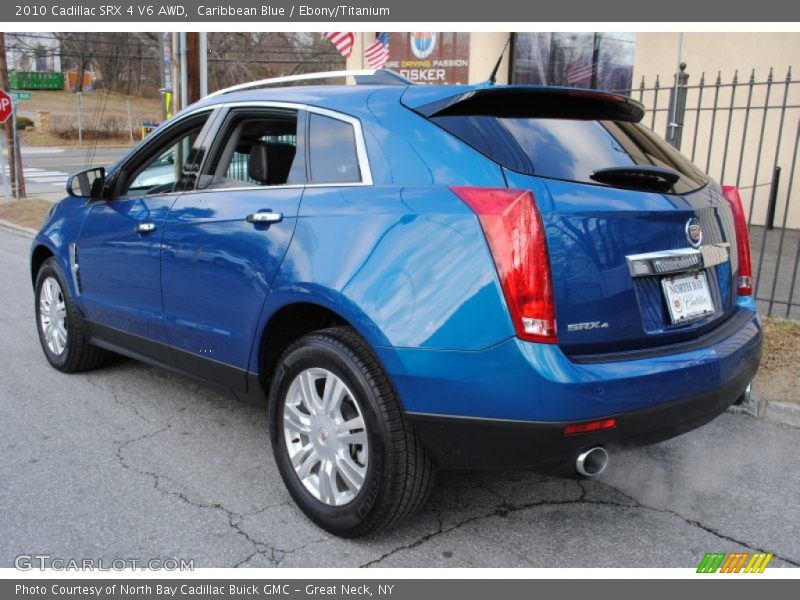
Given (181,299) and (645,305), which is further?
(181,299)

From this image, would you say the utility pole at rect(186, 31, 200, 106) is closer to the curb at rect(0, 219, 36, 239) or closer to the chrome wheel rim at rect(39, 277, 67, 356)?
the chrome wheel rim at rect(39, 277, 67, 356)

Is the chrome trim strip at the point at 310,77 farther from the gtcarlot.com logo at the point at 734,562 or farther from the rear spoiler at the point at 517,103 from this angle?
the gtcarlot.com logo at the point at 734,562

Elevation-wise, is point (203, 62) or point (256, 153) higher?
point (203, 62)

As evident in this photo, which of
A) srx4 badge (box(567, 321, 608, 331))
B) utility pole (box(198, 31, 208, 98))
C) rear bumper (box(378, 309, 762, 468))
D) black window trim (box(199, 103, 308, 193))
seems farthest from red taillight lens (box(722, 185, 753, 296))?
utility pole (box(198, 31, 208, 98))

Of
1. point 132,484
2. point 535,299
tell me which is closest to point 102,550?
point 132,484

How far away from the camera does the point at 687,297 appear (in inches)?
115

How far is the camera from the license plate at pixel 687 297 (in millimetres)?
2855

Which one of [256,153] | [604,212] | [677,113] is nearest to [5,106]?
[677,113]

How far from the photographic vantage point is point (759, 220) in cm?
1076

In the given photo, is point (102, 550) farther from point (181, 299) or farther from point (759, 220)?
point (759, 220)

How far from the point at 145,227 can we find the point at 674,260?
271 cm

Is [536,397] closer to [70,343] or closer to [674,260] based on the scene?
[674,260]
